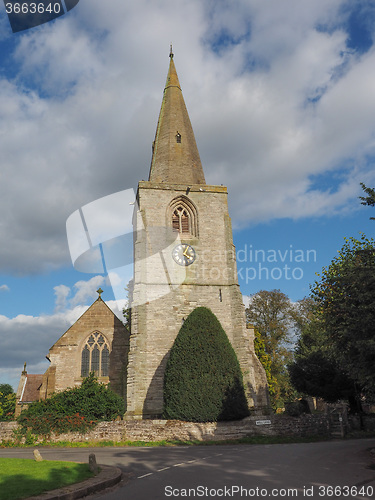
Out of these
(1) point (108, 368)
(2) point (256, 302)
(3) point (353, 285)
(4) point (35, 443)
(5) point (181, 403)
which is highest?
(2) point (256, 302)

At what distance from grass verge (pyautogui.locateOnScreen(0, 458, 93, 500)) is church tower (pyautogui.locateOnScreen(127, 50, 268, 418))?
40.9 feet

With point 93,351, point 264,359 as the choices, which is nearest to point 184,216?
point 93,351

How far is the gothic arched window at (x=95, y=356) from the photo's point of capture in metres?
26.5

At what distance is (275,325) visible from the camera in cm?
4125

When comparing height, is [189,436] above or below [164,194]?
below

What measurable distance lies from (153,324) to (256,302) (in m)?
20.4

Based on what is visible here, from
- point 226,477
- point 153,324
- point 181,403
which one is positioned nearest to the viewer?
point 226,477

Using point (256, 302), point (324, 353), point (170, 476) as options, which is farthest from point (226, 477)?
point (256, 302)

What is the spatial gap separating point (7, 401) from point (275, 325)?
5642 cm

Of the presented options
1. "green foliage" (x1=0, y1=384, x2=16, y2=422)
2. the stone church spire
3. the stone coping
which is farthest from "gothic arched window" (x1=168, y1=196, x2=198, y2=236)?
"green foliage" (x1=0, y1=384, x2=16, y2=422)

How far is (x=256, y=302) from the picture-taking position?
4272 centimetres

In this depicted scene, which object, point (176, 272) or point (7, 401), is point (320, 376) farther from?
point (7, 401)

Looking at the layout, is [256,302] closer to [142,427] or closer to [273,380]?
[273,380]

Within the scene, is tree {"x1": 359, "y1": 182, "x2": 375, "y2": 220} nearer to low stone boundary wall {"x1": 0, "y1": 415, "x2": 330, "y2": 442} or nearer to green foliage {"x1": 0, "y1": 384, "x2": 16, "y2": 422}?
low stone boundary wall {"x1": 0, "y1": 415, "x2": 330, "y2": 442}
